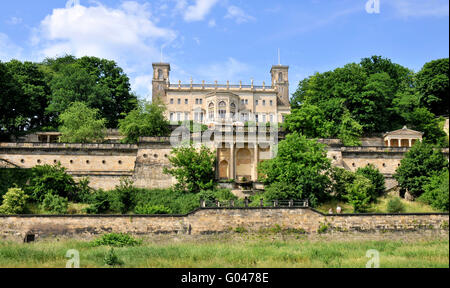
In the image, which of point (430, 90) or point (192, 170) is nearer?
point (192, 170)

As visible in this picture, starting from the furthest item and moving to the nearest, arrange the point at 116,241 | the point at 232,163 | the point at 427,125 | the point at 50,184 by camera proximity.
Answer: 1. the point at 427,125
2. the point at 232,163
3. the point at 50,184
4. the point at 116,241

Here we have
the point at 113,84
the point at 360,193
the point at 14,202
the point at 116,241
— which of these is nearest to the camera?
the point at 116,241

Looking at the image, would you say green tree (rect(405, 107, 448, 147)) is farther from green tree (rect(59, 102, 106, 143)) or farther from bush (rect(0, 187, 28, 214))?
bush (rect(0, 187, 28, 214))

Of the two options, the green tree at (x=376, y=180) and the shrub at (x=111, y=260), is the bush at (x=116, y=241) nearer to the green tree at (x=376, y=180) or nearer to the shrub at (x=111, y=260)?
the shrub at (x=111, y=260)

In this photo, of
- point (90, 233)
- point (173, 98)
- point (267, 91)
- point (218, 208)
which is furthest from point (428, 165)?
point (173, 98)

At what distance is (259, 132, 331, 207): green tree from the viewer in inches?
1200

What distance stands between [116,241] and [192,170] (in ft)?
35.9

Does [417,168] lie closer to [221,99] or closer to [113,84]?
[221,99]

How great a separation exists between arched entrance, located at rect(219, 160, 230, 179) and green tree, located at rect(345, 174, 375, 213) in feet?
38.6

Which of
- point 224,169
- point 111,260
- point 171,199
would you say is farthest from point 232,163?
point 111,260

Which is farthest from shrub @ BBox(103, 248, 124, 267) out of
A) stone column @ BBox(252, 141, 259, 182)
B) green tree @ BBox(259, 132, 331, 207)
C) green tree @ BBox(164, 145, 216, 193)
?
stone column @ BBox(252, 141, 259, 182)

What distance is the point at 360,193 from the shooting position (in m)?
30.6

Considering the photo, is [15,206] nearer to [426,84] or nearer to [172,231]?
[172,231]
